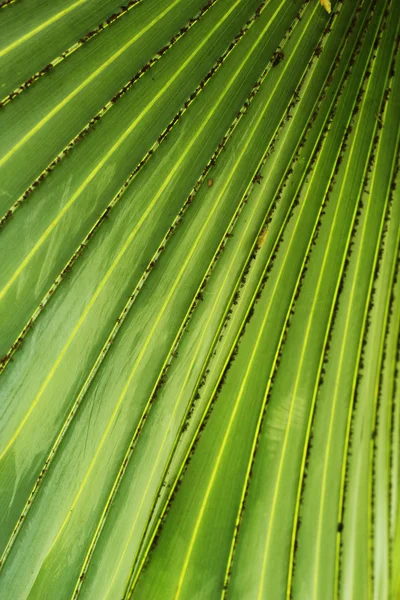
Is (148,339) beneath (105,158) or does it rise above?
beneath

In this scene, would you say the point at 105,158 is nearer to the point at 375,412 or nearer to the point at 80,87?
the point at 80,87

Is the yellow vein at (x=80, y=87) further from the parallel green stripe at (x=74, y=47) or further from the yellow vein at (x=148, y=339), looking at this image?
the yellow vein at (x=148, y=339)

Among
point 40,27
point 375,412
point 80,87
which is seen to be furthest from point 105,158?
point 375,412

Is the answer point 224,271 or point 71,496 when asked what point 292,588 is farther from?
point 224,271

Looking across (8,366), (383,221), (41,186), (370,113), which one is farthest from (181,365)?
(370,113)

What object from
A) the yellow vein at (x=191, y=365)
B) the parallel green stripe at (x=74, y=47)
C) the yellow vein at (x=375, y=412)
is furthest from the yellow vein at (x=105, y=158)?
the yellow vein at (x=375, y=412)

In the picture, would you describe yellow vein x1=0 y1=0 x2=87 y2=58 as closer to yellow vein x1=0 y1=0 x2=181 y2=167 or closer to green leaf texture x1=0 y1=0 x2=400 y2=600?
green leaf texture x1=0 y1=0 x2=400 y2=600
